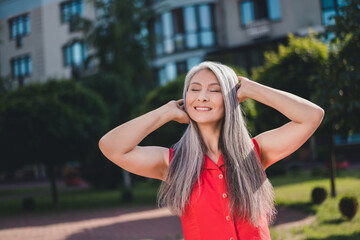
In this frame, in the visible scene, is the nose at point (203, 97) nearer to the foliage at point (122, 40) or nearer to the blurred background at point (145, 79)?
the blurred background at point (145, 79)

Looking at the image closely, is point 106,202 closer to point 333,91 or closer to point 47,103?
point 47,103

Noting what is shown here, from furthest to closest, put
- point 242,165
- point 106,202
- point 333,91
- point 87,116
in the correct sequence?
point 106,202, point 87,116, point 333,91, point 242,165

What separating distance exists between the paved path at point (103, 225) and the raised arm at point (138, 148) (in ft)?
20.6

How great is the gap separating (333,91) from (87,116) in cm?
1046

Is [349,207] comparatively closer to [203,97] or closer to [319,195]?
[319,195]

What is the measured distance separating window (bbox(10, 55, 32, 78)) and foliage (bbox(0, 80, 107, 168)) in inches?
765

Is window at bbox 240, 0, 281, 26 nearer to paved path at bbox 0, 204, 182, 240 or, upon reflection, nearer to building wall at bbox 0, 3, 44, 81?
paved path at bbox 0, 204, 182, 240

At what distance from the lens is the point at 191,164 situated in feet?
7.59

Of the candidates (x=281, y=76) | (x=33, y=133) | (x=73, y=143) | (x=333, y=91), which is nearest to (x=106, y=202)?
(x=73, y=143)

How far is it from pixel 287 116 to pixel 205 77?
564 mm

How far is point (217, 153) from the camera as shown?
243cm

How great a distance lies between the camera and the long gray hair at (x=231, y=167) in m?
2.24

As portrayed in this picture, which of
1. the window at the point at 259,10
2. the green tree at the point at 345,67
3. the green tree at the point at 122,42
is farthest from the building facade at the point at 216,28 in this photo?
the green tree at the point at 345,67

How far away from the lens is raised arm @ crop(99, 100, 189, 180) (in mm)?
2385
